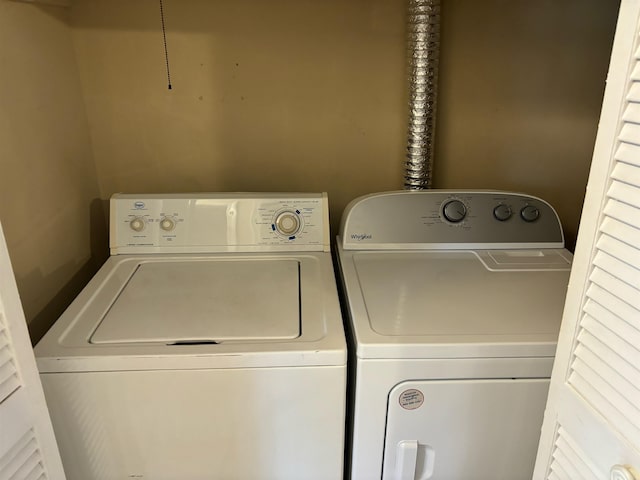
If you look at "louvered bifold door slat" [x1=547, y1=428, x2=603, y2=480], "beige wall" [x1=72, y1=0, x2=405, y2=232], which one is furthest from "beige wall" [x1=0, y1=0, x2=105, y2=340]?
"louvered bifold door slat" [x1=547, y1=428, x2=603, y2=480]

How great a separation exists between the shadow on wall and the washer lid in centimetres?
21

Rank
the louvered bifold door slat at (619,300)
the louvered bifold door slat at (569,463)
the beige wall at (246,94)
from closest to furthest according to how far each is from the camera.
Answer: the louvered bifold door slat at (619,300)
the louvered bifold door slat at (569,463)
the beige wall at (246,94)

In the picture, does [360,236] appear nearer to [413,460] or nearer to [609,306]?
[413,460]

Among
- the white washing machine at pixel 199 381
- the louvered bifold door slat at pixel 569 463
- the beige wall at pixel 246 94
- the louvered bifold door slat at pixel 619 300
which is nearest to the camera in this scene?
the louvered bifold door slat at pixel 619 300

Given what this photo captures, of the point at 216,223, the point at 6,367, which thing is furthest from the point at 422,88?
the point at 6,367

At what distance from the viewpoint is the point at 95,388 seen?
0.98m

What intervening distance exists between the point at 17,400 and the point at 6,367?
0.06 metres

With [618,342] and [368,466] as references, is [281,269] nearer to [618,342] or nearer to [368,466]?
[368,466]

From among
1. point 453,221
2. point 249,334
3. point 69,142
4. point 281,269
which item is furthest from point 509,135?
point 69,142

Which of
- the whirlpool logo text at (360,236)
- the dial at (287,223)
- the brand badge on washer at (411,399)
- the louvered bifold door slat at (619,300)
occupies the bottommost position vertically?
the brand badge on washer at (411,399)

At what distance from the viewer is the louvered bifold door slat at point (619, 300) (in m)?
0.60

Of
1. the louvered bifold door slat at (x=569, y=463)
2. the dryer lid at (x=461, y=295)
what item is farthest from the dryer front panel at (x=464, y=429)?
the louvered bifold door slat at (x=569, y=463)

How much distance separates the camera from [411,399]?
1.03m

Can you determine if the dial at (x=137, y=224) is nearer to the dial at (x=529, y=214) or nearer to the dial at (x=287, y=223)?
the dial at (x=287, y=223)
